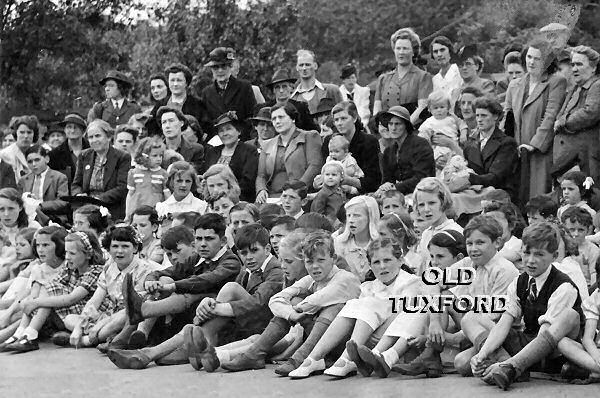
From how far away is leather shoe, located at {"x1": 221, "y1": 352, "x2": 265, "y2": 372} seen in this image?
9.77m

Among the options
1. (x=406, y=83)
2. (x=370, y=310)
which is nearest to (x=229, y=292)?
(x=370, y=310)

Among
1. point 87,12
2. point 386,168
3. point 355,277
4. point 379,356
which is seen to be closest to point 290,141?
point 386,168

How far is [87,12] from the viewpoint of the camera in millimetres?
19219

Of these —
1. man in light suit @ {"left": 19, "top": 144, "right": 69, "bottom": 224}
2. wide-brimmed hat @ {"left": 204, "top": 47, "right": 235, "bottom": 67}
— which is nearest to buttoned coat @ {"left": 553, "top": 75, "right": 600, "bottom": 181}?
wide-brimmed hat @ {"left": 204, "top": 47, "right": 235, "bottom": 67}

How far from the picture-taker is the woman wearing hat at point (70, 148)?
15.4m

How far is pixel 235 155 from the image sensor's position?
1376 centimetres

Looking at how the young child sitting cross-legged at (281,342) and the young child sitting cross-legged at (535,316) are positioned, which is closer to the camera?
the young child sitting cross-legged at (535,316)

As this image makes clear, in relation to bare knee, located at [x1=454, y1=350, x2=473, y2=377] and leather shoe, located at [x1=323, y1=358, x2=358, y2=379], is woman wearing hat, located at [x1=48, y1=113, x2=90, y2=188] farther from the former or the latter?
bare knee, located at [x1=454, y1=350, x2=473, y2=377]

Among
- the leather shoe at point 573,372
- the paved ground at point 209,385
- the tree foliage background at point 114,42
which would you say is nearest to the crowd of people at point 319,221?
the leather shoe at point 573,372

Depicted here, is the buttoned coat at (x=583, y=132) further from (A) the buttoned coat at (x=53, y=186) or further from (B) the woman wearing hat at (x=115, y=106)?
(B) the woman wearing hat at (x=115, y=106)

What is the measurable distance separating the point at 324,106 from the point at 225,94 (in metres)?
1.20

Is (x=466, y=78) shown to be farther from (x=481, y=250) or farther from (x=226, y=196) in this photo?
(x=481, y=250)

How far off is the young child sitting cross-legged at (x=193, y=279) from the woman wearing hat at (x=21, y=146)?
16.7ft

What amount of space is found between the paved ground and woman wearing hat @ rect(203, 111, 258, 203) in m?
3.49
